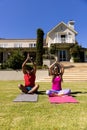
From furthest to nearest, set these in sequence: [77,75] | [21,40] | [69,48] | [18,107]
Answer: [21,40] → [69,48] → [77,75] → [18,107]

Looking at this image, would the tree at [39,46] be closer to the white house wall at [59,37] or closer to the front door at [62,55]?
the front door at [62,55]

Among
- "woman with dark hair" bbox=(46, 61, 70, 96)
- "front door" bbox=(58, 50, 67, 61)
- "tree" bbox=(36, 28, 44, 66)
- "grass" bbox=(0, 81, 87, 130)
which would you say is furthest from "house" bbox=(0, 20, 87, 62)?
"grass" bbox=(0, 81, 87, 130)

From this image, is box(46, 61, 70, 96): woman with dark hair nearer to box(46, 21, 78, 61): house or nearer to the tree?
the tree

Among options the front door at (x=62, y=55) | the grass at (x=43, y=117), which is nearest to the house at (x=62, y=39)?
the front door at (x=62, y=55)

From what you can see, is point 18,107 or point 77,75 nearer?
point 18,107

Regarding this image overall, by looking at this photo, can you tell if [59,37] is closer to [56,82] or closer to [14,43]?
[14,43]

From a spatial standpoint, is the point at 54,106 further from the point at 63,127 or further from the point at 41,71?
the point at 41,71

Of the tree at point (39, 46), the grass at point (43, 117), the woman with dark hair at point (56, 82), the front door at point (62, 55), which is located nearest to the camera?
the grass at point (43, 117)

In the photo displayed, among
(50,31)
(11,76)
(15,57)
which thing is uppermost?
(50,31)

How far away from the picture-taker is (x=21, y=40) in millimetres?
55688

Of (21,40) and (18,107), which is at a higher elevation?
(21,40)

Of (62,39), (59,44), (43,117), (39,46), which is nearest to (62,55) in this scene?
(59,44)

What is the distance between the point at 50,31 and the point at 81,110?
4189 cm

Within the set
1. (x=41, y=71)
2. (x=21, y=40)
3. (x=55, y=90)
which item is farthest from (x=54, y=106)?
(x=21, y=40)
